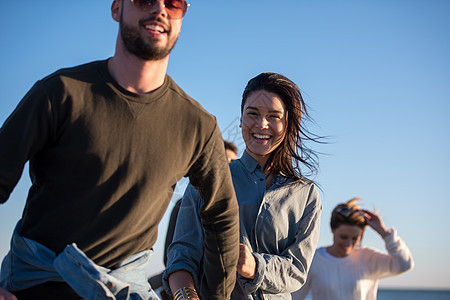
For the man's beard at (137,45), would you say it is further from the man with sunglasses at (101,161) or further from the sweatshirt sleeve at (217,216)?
the sweatshirt sleeve at (217,216)

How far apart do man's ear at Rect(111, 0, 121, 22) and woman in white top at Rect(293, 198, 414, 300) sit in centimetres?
347

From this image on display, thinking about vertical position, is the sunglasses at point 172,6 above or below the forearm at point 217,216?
above

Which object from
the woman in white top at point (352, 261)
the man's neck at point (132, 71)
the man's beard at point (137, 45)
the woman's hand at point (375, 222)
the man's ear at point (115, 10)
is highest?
the man's ear at point (115, 10)

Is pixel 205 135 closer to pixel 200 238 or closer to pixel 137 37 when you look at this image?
pixel 137 37

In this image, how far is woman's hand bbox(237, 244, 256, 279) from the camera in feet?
9.05

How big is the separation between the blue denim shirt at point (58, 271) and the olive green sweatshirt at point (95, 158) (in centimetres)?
4

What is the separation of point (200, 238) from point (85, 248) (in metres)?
1.04

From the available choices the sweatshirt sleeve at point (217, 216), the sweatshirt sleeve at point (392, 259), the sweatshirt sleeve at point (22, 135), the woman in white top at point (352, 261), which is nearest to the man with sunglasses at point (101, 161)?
the sweatshirt sleeve at point (22, 135)

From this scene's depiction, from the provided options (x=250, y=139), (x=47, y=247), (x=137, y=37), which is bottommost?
(x=47, y=247)

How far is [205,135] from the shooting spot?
227 centimetres

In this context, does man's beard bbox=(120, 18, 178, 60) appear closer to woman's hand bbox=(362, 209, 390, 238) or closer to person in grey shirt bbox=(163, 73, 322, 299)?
person in grey shirt bbox=(163, 73, 322, 299)

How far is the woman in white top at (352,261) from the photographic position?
5.32 metres

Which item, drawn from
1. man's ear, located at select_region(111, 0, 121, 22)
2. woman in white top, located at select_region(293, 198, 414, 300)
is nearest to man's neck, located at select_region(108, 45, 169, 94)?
man's ear, located at select_region(111, 0, 121, 22)

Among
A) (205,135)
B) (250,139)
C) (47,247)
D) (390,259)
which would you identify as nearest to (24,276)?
(47,247)
